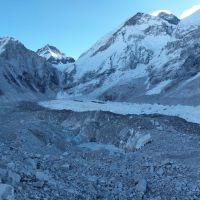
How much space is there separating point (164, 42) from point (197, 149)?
12475cm

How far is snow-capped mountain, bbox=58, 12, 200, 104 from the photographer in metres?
100

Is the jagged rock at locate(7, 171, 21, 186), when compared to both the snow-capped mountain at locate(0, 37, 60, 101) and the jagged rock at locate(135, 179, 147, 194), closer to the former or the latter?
the jagged rock at locate(135, 179, 147, 194)

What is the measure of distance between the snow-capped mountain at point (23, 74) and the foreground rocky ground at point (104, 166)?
7154 cm

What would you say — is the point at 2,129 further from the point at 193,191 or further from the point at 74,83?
the point at 74,83

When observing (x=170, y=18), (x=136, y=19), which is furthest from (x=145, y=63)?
(x=170, y=18)

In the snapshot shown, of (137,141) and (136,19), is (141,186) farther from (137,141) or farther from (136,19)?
(136,19)

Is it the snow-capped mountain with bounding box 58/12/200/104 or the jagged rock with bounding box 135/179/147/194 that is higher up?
the snow-capped mountain with bounding box 58/12/200/104

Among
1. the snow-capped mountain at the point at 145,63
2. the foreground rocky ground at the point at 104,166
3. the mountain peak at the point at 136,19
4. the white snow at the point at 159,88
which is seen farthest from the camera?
the mountain peak at the point at 136,19

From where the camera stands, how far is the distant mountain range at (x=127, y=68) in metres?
104

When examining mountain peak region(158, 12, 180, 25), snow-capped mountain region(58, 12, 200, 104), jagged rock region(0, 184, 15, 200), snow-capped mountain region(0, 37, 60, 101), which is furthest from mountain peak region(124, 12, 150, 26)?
jagged rock region(0, 184, 15, 200)

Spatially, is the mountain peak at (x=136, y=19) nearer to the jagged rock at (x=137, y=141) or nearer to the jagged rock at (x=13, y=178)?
the jagged rock at (x=137, y=141)

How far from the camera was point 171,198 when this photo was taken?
79.4 ft

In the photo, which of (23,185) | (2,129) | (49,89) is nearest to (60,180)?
(23,185)

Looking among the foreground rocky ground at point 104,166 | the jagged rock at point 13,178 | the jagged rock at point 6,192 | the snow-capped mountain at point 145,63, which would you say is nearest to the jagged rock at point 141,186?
the foreground rocky ground at point 104,166
